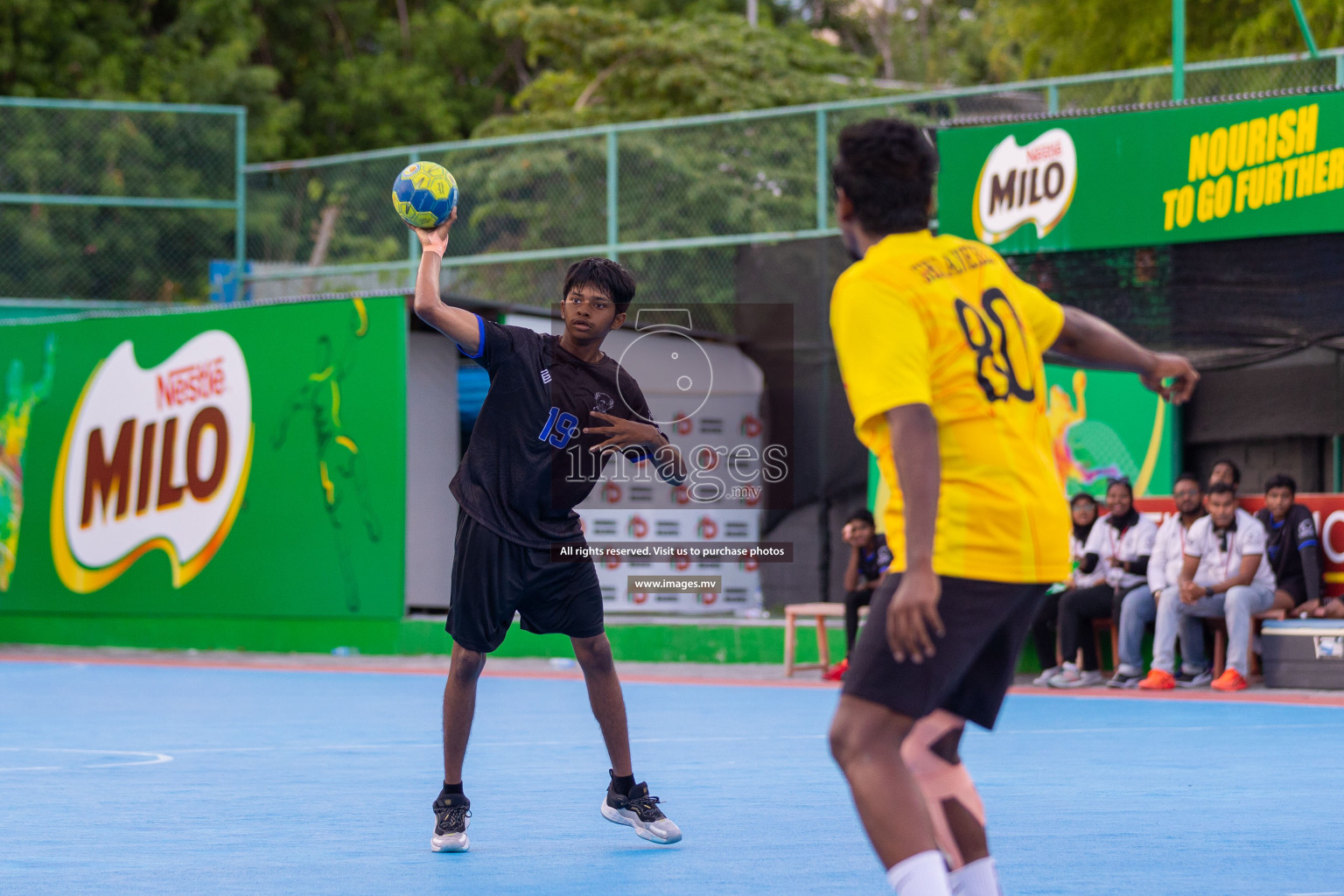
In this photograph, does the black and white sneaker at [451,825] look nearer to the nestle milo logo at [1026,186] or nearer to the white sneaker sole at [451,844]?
the white sneaker sole at [451,844]

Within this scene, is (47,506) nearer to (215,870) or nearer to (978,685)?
(215,870)

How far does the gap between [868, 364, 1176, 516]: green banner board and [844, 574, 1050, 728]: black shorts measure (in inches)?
430

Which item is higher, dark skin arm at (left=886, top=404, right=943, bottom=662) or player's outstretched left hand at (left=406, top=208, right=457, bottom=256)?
player's outstretched left hand at (left=406, top=208, right=457, bottom=256)

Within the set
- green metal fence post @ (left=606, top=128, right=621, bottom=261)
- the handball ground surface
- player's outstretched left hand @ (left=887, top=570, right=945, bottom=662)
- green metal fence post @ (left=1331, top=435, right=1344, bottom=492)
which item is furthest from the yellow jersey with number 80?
green metal fence post @ (left=606, top=128, right=621, bottom=261)

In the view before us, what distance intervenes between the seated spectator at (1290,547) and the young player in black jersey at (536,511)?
8123 mm

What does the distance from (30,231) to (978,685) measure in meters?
18.9

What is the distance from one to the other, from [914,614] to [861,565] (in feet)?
34.6

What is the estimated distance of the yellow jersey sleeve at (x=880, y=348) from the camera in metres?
3.79

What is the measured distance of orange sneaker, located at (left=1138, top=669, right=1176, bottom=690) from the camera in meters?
12.9

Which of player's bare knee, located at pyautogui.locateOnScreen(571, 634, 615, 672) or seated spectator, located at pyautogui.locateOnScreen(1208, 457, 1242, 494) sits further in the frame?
seated spectator, located at pyautogui.locateOnScreen(1208, 457, 1242, 494)

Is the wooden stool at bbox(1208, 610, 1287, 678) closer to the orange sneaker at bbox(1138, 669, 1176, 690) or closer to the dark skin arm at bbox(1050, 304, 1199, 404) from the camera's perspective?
the orange sneaker at bbox(1138, 669, 1176, 690)

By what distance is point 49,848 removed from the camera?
6.22 m

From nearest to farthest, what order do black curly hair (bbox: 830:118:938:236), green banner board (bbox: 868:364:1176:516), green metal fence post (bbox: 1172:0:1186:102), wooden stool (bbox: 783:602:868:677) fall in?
black curly hair (bbox: 830:118:938:236) < green metal fence post (bbox: 1172:0:1186:102) < wooden stool (bbox: 783:602:868:677) < green banner board (bbox: 868:364:1176:516)

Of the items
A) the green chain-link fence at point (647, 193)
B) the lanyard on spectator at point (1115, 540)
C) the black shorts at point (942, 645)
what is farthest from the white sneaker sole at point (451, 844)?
the green chain-link fence at point (647, 193)
